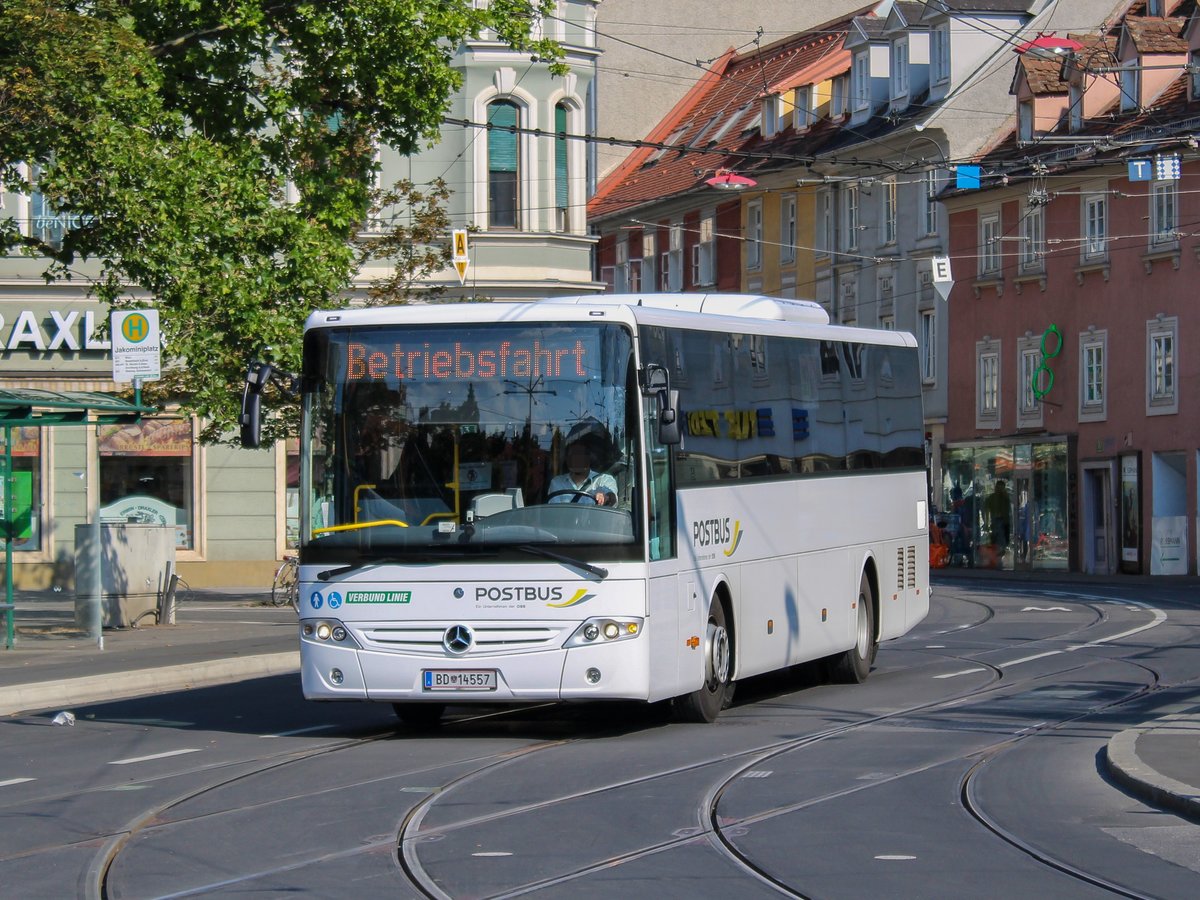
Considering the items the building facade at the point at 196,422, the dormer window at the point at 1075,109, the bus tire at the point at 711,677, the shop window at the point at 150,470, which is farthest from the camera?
the dormer window at the point at 1075,109

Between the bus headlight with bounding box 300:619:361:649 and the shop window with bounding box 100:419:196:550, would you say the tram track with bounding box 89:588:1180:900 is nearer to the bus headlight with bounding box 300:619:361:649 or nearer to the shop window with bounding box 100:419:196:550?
the bus headlight with bounding box 300:619:361:649

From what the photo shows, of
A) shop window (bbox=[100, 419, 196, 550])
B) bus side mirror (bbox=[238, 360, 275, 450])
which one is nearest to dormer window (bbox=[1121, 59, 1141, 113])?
shop window (bbox=[100, 419, 196, 550])

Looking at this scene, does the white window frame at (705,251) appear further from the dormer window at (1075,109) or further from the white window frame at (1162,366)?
the white window frame at (1162,366)

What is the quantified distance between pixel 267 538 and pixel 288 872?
29.4m

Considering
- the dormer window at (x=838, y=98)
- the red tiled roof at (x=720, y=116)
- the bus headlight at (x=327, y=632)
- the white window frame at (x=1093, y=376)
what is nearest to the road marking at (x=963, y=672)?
the bus headlight at (x=327, y=632)

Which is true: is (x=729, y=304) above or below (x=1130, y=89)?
below

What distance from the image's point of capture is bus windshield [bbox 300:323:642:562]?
13930 millimetres

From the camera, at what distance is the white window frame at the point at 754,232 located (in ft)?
212

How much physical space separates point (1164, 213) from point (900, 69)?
12983 millimetres

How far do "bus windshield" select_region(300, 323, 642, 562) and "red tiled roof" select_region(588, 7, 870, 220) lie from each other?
47922 mm

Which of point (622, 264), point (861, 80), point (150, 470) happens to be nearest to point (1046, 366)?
point (861, 80)

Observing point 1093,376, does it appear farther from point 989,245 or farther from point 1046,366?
point 989,245

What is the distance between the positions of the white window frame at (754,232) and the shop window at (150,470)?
2967 cm

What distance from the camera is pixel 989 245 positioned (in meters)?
53.8
